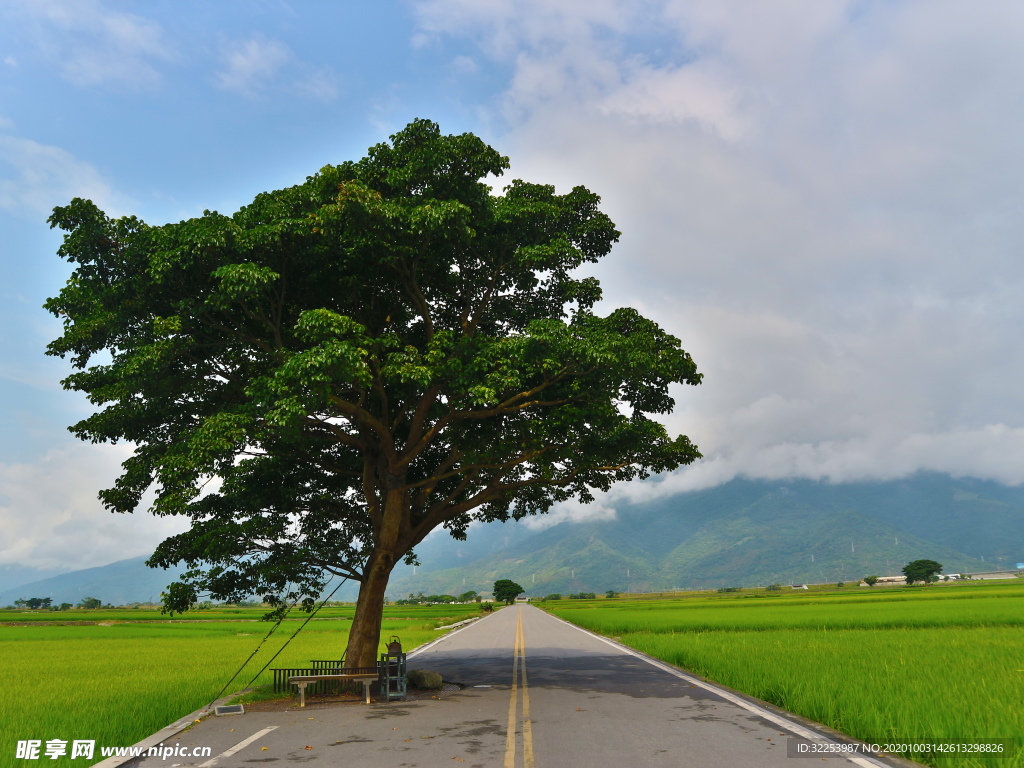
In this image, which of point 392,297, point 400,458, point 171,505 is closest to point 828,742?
point 400,458

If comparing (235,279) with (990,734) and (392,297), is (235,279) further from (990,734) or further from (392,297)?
(990,734)

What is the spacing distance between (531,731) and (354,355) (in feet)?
23.8

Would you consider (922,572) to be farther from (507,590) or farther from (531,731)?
(531,731)

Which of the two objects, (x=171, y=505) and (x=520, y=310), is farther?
(x=520, y=310)

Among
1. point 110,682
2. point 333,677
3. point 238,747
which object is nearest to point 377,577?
point 333,677

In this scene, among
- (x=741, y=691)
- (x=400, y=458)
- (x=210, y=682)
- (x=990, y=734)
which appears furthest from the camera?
(x=210, y=682)

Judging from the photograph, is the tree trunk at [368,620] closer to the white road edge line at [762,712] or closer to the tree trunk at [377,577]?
the tree trunk at [377,577]

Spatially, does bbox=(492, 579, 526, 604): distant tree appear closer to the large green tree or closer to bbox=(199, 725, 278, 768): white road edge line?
the large green tree

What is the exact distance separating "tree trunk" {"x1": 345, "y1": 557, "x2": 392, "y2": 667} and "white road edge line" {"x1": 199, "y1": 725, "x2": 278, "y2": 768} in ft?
15.1

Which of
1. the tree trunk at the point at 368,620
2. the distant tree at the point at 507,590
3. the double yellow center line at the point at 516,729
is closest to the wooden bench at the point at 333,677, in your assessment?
the tree trunk at the point at 368,620

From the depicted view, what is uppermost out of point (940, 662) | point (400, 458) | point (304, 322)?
point (304, 322)

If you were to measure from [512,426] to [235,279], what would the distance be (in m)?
7.76

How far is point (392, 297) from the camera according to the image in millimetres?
17484

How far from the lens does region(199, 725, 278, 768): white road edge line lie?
31.2 ft
